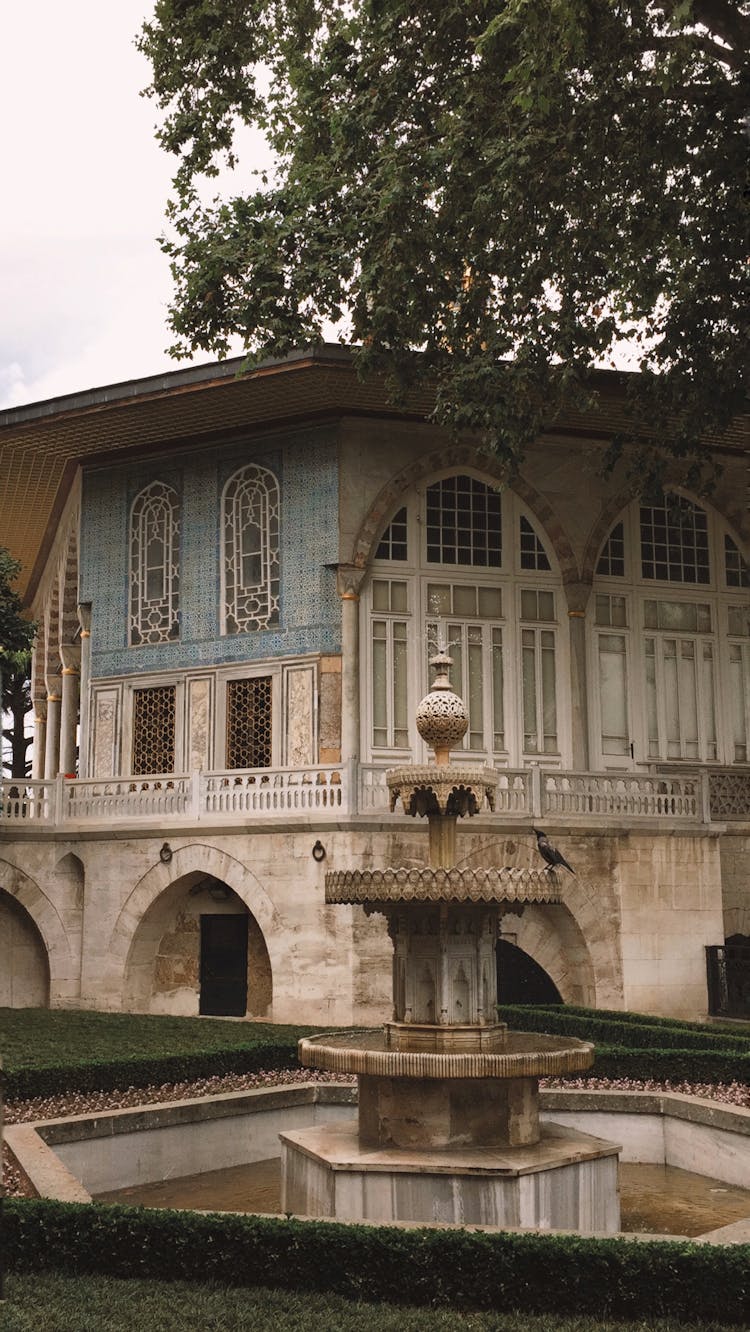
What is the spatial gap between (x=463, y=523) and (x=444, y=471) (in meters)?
0.82

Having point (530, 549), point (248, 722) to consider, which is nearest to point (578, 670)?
point (530, 549)

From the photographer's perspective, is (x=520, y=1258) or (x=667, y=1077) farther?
(x=667, y=1077)

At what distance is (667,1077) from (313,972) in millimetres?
6200

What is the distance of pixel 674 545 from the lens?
70.4ft

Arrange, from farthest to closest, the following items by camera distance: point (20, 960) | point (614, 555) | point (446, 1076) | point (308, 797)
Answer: point (614, 555) → point (20, 960) → point (308, 797) → point (446, 1076)

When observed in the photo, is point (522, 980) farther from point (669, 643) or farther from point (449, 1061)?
point (449, 1061)

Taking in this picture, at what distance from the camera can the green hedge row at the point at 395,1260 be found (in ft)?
19.0

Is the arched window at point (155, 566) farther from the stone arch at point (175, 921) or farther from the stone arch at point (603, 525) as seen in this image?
the stone arch at point (603, 525)

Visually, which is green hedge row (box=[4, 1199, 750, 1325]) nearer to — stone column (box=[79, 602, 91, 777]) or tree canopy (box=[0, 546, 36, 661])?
tree canopy (box=[0, 546, 36, 661])

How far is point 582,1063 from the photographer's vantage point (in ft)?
28.0

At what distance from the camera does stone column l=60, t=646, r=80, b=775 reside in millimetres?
24344

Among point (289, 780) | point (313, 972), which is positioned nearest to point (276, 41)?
point (289, 780)

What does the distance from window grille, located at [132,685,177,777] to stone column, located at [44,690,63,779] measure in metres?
5.05

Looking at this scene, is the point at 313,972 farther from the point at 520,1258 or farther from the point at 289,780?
the point at 520,1258
